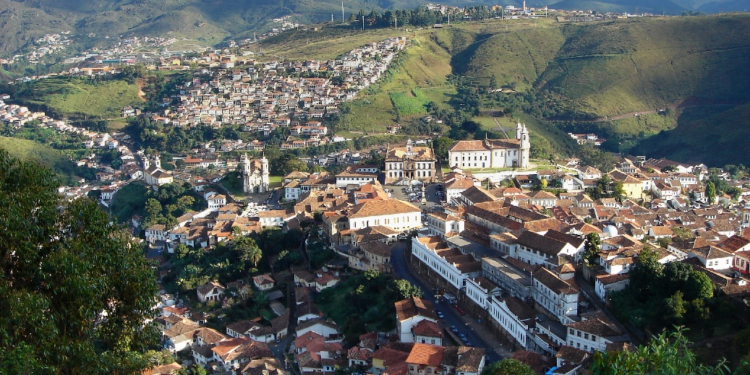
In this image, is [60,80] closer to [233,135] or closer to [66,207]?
[233,135]

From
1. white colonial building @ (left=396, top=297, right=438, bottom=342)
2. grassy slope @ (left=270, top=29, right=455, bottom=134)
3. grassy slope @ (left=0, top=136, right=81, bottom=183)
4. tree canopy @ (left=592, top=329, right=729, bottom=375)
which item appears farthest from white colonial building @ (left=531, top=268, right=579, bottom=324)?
grassy slope @ (left=0, top=136, right=81, bottom=183)

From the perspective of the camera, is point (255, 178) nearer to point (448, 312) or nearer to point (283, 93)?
point (448, 312)

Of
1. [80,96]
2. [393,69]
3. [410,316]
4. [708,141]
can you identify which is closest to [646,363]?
[410,316]

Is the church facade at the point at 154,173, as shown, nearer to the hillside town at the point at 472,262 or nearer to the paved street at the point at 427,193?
the hillside town at the point at 472,262

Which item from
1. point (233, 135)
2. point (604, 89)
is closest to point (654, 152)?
point (604, 89)

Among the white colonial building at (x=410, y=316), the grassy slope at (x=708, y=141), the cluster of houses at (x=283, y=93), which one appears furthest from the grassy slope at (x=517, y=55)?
the white colonial building at (x=410, y=316)
